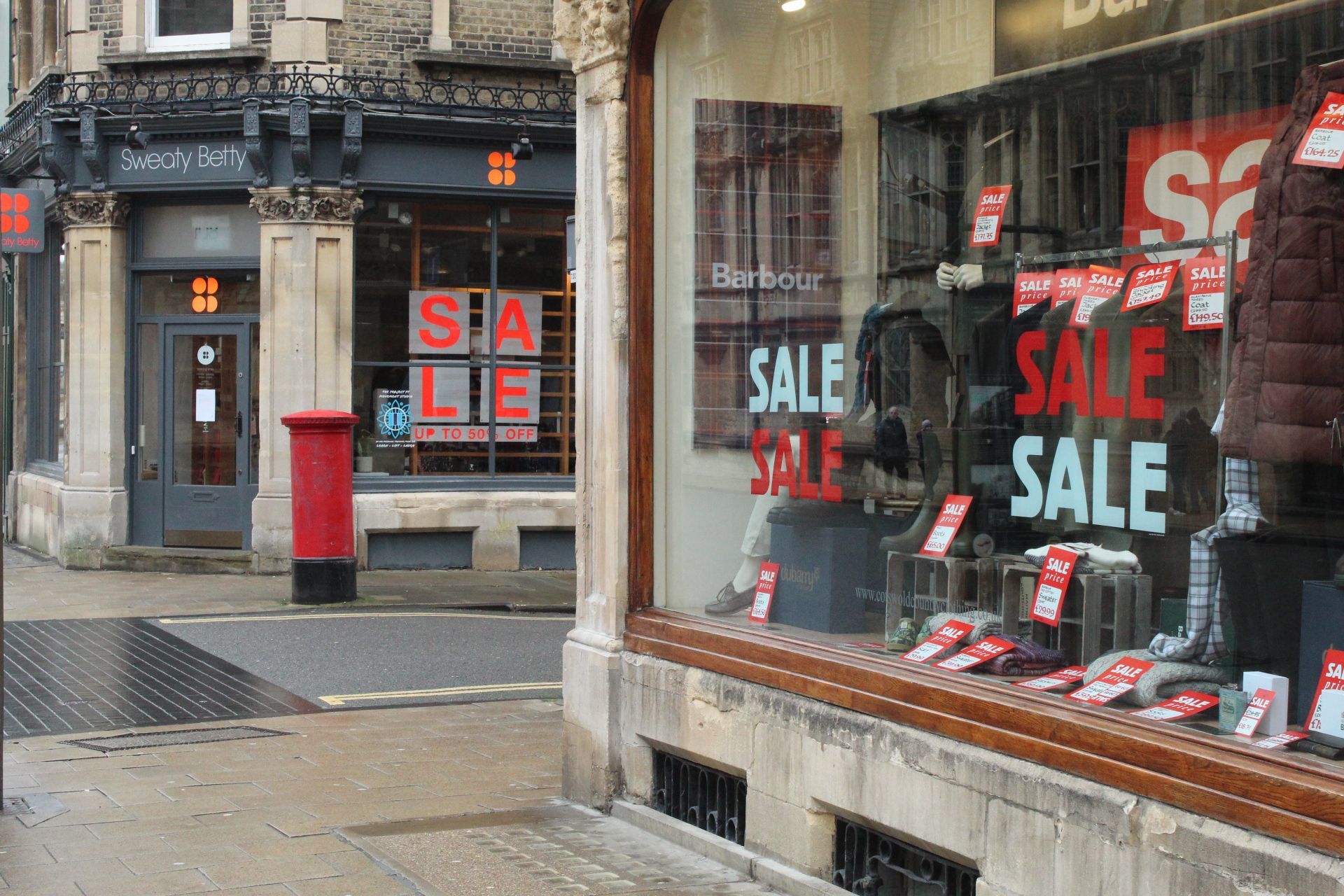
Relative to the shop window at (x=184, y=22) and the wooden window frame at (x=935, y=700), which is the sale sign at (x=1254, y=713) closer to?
the wooden window frame at (x=935, y=700)

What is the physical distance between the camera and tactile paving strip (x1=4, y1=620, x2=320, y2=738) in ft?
29.1

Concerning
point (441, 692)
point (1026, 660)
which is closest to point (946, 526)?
point (1026, 660)

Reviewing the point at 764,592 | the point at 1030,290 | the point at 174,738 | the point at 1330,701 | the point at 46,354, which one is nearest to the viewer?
the point at 1330,701

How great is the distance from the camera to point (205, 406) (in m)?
16.8

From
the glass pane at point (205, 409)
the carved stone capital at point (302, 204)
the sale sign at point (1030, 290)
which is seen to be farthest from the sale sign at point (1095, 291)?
the glass pane at point (205, 409)

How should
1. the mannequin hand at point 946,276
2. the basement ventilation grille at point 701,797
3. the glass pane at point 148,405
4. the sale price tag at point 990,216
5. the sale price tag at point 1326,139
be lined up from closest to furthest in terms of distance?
the sale price tag at point 1326,139, the sale price tag at point 990,216, the mannequin hand at point 946,276, the basement ventilation grille at point 701,797, the glass pane at point 148,405

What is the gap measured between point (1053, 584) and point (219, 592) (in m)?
11.0

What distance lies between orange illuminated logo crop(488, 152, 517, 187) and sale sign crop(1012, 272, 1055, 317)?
11.5 metres

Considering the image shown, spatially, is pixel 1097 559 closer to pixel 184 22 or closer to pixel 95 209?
pixel 95 209

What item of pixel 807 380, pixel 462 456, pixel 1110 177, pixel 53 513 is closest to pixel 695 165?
pixel 807 380

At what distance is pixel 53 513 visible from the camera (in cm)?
1750

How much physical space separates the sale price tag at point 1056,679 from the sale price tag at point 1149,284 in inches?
46.4

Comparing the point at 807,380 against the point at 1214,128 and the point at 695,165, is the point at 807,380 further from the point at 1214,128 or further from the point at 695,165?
the point at 1214,128

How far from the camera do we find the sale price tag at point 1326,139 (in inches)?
161
